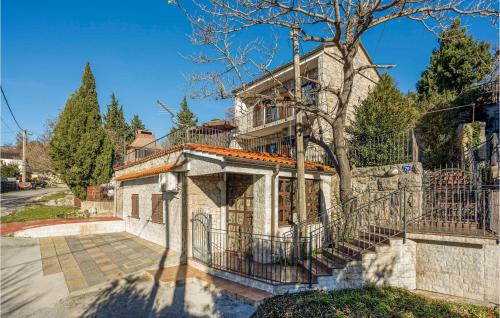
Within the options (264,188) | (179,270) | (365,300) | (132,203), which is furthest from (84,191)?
(365,300)

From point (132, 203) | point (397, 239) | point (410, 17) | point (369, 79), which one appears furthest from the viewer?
point (369, 79)

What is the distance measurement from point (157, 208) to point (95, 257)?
99.4 inches

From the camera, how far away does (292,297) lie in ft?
17.0

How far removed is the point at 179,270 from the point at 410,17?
956cm

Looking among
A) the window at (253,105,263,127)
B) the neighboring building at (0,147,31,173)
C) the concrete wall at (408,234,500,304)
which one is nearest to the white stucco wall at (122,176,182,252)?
the concrete wall at (408,234,500,304)

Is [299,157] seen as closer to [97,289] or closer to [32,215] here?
[97,289]

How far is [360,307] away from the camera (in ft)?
15.8

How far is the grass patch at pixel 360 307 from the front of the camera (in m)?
4.59

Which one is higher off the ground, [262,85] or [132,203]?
[262,85]

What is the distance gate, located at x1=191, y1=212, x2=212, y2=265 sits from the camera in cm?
702

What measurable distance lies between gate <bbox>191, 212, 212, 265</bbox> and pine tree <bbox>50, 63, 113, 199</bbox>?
13.7 metres

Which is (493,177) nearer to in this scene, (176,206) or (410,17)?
(410,17)

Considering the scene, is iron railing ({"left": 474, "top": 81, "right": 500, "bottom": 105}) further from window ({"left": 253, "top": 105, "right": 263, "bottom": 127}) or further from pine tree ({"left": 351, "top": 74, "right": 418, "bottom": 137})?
window ({"left": 253, "top": 105, "right": 263, "bottom": 127})

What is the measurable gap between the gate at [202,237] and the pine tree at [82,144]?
44.8 feet
